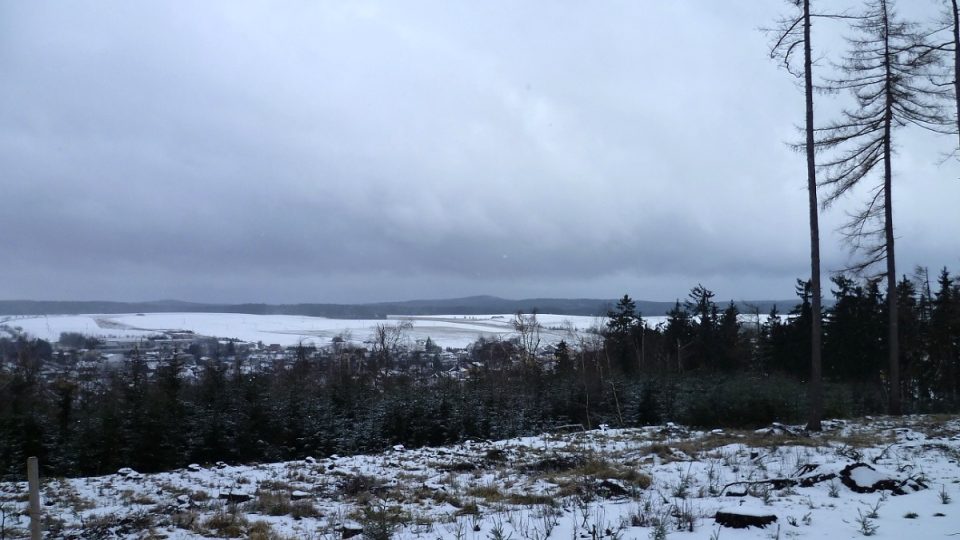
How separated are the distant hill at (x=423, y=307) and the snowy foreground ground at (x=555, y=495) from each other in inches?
1593

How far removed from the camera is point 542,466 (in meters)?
11.7

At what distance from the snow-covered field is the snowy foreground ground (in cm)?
2912

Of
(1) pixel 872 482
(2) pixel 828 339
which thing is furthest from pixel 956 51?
(2) pixel 828 339

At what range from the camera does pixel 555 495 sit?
26.9 ft

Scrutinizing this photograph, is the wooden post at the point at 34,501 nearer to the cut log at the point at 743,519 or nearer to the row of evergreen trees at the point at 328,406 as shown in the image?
the cut log at the point at 743,519

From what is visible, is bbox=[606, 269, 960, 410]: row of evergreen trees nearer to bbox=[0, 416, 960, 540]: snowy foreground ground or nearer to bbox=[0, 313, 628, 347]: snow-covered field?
bbox=[0, 313, 628, 347]: snow-covered field

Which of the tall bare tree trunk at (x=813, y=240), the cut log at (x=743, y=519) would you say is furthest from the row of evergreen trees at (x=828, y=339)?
the cut log at (x=743, y=519)

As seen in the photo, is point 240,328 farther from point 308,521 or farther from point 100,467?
point 308,521

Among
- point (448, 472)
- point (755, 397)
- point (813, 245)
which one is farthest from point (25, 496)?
point (755, 397)

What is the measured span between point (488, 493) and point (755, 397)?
14.3m

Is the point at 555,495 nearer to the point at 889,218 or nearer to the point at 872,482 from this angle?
the point at 872,482

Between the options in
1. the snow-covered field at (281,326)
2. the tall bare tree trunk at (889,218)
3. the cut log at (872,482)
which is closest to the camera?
the cut log at (872,482)

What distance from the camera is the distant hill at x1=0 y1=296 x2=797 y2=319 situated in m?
50.7

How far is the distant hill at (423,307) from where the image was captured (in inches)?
1996
